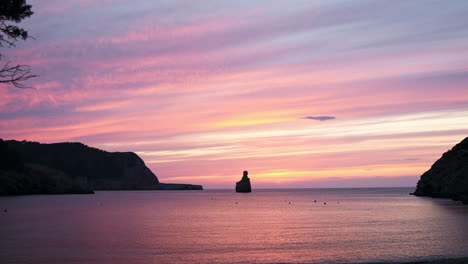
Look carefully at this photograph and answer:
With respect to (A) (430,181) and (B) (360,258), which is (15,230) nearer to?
(B) (360,258)

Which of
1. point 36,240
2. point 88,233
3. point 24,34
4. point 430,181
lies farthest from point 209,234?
point 430,181

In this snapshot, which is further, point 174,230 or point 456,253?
point 174,230

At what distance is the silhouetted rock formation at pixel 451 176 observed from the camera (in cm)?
13825

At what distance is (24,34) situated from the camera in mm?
26344

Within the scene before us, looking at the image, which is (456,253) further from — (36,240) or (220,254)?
(36,240)

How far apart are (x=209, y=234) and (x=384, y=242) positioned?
69.5 ft

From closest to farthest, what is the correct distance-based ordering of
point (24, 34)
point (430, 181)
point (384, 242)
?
point (24, 34), point (384, 242), point (430, 181)

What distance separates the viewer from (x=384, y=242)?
168 feet

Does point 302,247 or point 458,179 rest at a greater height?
point 458,179

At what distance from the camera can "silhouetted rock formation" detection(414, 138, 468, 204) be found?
13825cm

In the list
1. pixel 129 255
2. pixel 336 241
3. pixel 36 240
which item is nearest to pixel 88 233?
pixel 36 240

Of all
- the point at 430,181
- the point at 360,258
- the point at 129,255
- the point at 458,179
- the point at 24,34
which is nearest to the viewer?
the point at 24,34

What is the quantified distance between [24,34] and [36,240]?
116 ft

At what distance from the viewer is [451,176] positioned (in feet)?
486
